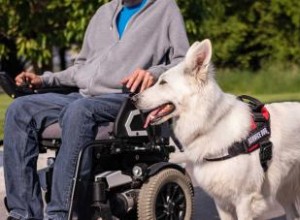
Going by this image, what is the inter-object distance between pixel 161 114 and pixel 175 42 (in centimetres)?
65

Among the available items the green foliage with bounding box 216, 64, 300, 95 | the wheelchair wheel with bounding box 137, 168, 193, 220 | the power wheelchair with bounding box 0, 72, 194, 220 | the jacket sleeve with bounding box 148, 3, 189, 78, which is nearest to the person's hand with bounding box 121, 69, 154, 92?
the power wheelchair with bounding box 0, 72, 194, 220

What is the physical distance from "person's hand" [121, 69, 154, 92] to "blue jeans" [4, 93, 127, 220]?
0.13 meters

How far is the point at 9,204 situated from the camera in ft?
14.4

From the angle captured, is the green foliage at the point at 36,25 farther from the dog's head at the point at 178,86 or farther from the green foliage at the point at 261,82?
the dog's head at the point at 178,86

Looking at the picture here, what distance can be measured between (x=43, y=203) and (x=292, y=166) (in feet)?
5.31

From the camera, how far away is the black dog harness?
412cm

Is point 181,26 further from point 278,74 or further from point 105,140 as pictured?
point 278,74

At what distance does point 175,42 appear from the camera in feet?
15.0

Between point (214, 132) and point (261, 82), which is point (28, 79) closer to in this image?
point (214, 132)

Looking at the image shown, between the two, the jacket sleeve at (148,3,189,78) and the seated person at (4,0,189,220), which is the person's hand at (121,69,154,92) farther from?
the jacket sleeve at (148,3,189,78)

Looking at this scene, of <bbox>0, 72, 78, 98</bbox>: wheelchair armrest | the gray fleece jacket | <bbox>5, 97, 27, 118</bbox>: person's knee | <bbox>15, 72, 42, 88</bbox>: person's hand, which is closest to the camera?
<bbox>5, 97, 27, 118</bbox>: person's knee

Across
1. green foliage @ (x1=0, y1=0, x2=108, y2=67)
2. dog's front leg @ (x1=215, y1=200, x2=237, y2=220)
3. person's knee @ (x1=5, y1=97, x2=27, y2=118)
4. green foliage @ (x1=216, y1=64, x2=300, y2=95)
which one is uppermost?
person's knee @ (x1=5, y1=97, x2=27, y2=118)

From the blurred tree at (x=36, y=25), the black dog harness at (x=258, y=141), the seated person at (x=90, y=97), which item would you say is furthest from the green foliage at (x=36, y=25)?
the black dog harness at (x=258, y=141)

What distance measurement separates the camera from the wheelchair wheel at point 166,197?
4240mm
